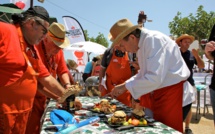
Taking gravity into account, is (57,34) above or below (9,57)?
above

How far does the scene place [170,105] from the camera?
192cm

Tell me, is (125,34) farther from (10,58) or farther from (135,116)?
(10,58)

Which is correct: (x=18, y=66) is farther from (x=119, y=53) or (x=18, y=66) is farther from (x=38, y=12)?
(x=119, y=53)

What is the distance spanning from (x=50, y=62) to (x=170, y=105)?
1.46m

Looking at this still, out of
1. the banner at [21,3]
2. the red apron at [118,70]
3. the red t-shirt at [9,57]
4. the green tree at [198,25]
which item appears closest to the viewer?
the red t-shirt at [9,57]

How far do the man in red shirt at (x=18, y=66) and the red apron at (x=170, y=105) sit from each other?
765mm

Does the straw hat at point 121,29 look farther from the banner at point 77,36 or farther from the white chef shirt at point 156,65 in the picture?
the banner at point 77,36

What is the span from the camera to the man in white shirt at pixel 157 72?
1797 mm

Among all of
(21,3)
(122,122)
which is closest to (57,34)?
(122,122)

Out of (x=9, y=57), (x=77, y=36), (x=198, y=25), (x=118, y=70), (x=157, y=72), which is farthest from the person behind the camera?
(x=198, y=25)

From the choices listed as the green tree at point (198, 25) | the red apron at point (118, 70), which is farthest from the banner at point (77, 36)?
the green tree at point (198, 25)

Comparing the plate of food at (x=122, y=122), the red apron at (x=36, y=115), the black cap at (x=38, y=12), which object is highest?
the black cap at (x=38, y=12)

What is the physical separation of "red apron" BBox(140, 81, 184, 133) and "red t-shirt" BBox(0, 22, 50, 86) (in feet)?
3.67

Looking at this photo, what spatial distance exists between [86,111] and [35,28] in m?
0.85
